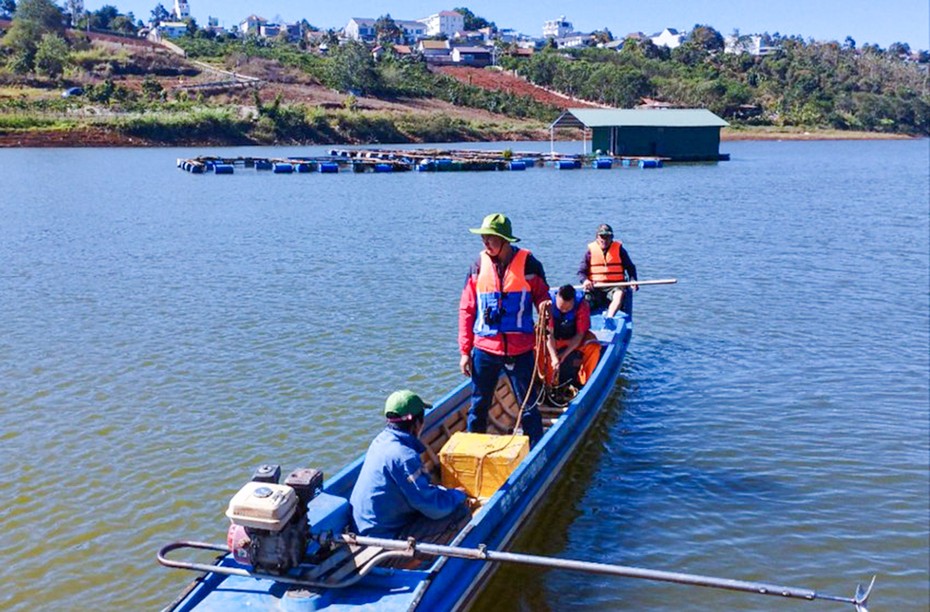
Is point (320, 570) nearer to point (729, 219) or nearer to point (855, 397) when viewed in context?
point (855, 397)

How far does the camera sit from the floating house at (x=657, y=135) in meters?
59.4

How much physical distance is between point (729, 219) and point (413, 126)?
5694 cm

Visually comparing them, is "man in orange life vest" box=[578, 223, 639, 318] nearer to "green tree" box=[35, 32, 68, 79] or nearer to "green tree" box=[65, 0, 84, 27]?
"green tree" box=[35, 32, 68, 79]

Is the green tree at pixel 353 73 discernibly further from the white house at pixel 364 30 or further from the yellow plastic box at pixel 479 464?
the yellow plastic box at pixel 479 464

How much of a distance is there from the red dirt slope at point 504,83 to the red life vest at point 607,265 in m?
96.6

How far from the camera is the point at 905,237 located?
88.9 ft

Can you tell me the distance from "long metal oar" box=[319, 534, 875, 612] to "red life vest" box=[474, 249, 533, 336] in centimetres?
292

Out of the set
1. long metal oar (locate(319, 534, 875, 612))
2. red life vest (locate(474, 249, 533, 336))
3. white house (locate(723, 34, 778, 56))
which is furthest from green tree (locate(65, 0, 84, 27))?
long metal oar (locate(319, 534, 875, 612))

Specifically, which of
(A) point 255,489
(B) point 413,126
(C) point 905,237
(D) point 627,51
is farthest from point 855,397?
(D) point 627,51

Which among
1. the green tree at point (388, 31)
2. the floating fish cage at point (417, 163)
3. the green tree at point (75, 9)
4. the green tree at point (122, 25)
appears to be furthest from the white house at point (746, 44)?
the floating fish cage at point (417, 163)

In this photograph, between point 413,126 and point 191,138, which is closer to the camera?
point 191,138

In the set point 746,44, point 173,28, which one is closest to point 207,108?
point 173,28

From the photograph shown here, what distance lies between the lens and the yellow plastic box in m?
7.75

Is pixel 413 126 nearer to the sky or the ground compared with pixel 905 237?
nearer to the sky
